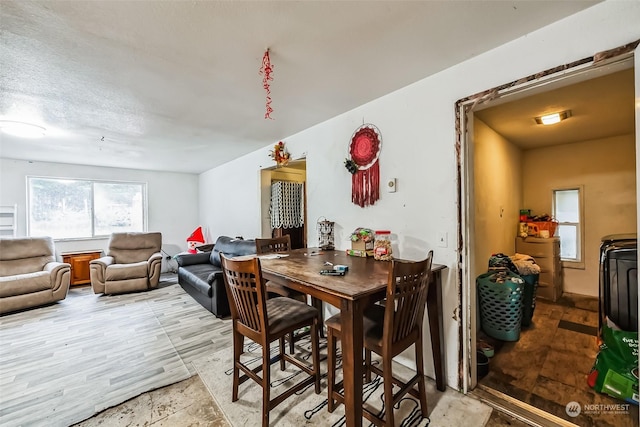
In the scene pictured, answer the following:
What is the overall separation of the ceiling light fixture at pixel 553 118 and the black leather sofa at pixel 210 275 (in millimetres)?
3746

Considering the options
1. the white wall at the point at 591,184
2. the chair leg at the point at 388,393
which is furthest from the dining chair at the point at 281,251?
the white wall at the point at 591,184

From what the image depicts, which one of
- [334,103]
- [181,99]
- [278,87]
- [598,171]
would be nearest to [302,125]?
[334,103]

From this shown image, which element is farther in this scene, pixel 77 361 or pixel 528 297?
pixel 528 297

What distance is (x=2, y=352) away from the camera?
2.58 meters

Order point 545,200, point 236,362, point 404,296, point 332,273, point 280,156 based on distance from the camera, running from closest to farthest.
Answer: point 404,296 < point 332,273 < point 236,362 < point 280,156 < point 545,200

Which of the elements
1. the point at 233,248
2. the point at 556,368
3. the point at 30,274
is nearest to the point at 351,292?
the point at 556,368

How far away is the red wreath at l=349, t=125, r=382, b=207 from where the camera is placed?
8.16 ft

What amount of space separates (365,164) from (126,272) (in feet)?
14.4

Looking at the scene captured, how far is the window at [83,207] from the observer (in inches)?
195

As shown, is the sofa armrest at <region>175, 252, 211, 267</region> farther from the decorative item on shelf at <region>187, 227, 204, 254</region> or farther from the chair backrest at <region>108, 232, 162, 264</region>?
the decorative item on shelf at <region>187, 227, 204, 254</region>

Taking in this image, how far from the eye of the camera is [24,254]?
13.7ft

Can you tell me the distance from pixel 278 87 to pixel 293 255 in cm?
147

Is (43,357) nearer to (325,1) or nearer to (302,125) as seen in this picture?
(302,125)

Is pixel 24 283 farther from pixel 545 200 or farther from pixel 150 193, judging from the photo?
pixel 545 200
